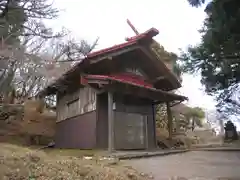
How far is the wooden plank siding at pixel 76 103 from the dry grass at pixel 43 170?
532cm

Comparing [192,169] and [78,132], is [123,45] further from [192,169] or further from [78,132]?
[192,169]

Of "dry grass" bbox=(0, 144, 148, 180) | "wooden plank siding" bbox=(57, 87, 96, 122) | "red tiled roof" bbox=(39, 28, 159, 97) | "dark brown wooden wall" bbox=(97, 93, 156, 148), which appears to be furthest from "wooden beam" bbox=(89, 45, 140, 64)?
"dry grass" bbox=(0, 144, 148, 180)

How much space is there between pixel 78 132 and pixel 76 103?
149 centimetres

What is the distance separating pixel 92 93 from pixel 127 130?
88.2 inches

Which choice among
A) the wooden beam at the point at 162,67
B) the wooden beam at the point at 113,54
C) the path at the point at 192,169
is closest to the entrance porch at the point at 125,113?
the wooden beam at the point at 113,54

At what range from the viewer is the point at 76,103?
42.2 feet

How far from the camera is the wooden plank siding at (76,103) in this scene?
11586mm

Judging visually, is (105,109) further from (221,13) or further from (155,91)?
(221,13)

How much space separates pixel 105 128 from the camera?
11.2 meters

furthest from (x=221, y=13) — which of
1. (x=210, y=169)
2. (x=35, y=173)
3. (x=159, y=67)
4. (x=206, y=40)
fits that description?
(x=159, y=67)

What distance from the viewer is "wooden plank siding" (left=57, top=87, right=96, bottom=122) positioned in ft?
38.0

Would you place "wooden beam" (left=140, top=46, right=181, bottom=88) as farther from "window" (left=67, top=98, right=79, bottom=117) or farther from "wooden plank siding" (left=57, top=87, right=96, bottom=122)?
"window" (left=67, top=98, right=79, bottom=117)

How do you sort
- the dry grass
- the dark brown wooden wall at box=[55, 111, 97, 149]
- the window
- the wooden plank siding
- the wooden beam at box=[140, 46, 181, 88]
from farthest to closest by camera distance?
the wooden beam at box=[140, 46, 181, 88] → the window → the wooden plank siding → the dark brown wooden wall at box=[55, 111, 97, 149] → the dry grass

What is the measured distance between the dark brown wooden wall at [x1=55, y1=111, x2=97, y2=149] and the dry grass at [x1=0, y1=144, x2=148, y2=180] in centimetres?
485
